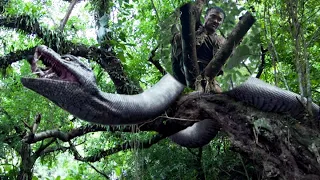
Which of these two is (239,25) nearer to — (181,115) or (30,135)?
(181,115)

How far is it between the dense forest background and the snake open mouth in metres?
1.04

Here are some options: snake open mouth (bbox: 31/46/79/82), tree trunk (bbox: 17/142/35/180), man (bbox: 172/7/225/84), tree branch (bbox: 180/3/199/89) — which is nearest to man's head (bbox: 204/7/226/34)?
man (bbox: 172/7/225/84)

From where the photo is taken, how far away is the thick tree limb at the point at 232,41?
3064 mm

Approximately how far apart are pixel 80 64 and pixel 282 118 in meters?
1.85

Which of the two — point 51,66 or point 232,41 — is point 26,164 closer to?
point 51,66

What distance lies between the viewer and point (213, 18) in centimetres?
393

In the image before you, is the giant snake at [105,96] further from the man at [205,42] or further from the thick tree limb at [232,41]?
the thick tree limb at [232,41]

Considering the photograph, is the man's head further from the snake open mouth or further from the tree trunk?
the tree trunk

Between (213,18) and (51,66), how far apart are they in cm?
175

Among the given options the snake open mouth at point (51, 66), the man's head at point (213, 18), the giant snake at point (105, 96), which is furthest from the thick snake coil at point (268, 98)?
the snake open mouth at point (51, 66)

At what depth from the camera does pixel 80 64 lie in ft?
10.4

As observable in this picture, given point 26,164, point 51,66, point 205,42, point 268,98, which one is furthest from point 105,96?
point 26,164

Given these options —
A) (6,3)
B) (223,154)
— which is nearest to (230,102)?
(223,154)

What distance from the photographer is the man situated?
3867mm
